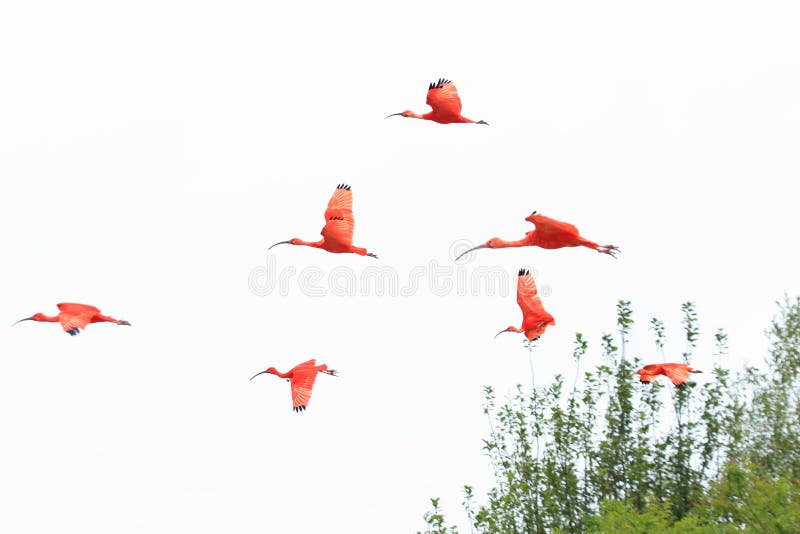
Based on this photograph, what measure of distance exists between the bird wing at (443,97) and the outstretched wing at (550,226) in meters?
4.93

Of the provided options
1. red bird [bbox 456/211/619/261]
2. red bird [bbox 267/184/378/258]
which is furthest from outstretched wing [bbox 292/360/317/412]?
red bird [bbox 456/211/619/261]

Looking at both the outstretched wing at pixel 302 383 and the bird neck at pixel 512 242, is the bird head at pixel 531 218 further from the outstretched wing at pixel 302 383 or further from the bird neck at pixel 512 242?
the outstretched wing at pixel 302 383

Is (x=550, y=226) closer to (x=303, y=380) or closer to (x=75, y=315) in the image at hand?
(x=303, y=380)

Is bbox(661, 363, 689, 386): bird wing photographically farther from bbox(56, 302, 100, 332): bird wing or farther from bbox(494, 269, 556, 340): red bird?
bbox(56, 302, 100, 332): bird wing

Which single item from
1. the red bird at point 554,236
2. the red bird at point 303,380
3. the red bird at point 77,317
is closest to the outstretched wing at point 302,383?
the red bird at point 303,380

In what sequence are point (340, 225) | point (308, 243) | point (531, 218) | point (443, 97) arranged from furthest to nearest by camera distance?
point (308, 243) → point (443, 97) → point (340, 225) → point (531, 218)

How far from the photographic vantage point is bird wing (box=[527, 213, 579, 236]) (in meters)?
14.0

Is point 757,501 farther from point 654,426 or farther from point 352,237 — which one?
point 352,237

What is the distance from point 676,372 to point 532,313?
212 cm

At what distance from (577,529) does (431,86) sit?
701 cm

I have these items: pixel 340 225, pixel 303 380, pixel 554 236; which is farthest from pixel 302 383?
pixel 554 236

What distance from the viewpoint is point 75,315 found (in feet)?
54.4

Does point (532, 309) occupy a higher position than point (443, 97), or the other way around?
point (443, 97)

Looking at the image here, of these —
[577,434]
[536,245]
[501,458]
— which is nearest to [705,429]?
[577,434]
